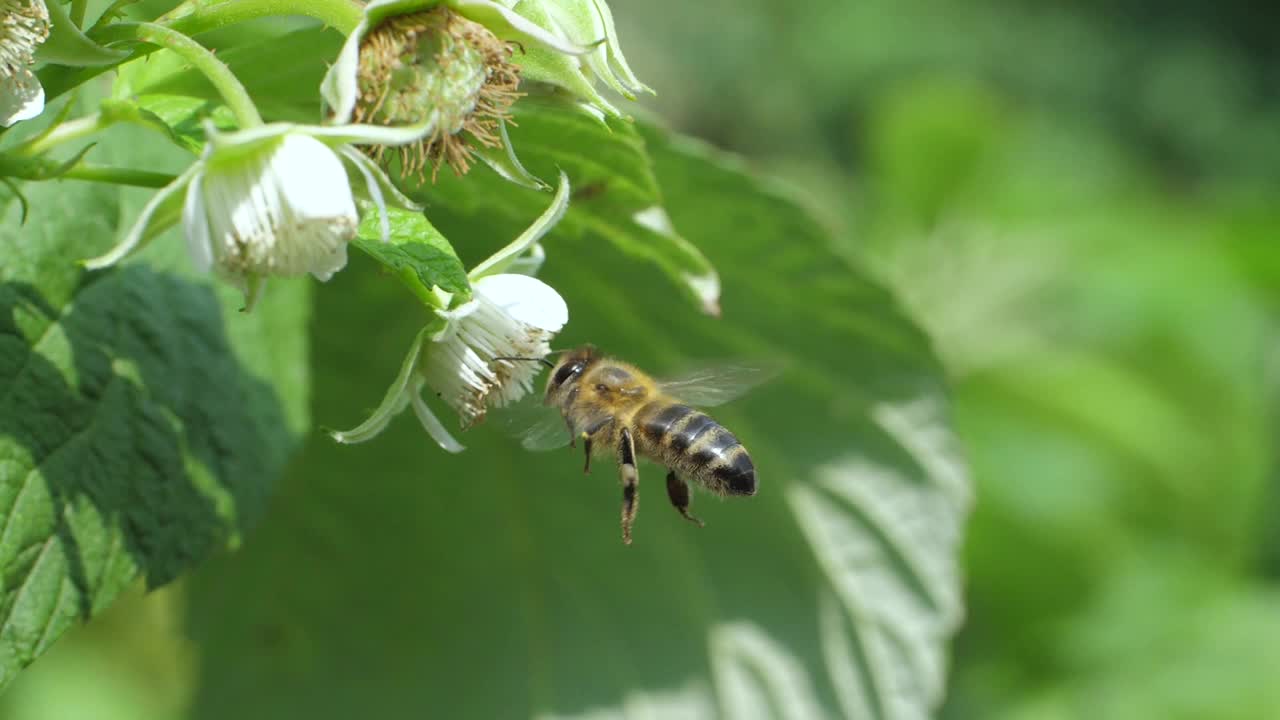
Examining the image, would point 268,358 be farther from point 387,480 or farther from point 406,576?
point 406,576

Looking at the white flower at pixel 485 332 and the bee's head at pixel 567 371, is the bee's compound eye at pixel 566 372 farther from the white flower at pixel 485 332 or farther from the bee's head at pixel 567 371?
the white flower at pixel 485 332

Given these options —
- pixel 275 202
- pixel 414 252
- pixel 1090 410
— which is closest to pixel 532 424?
pixel 414 252

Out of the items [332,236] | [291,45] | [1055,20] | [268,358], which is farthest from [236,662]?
[1055,20]

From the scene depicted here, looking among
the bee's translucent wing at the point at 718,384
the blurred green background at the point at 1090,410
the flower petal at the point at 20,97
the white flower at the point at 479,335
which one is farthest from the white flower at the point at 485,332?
the blurred green background at the point at 1090,410

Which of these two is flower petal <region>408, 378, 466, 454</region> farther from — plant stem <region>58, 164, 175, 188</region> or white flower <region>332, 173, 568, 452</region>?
plant stem <region>58, 164, 175, 188</region>

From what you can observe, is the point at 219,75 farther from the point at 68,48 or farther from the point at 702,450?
the point at 702,450
